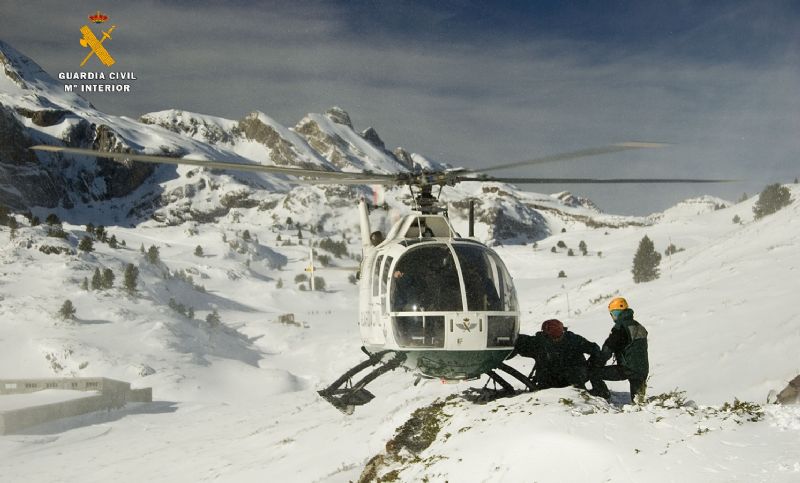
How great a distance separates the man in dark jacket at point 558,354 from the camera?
9939 millimetres

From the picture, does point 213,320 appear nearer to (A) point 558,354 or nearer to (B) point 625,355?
(A) point 558,354

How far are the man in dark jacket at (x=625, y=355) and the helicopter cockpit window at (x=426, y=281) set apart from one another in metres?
2.37

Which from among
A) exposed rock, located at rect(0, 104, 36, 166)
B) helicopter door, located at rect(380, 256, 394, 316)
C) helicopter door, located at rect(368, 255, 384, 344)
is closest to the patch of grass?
helicopter door, located at rect(380, 256, 394, 316)

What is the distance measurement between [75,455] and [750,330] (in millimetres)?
24232

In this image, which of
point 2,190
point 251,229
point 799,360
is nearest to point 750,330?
point 799,360

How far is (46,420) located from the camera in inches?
1389

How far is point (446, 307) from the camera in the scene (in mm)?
9766

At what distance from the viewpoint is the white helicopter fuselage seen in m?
9.73

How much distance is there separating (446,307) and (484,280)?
78cm

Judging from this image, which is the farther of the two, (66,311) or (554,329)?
(66,311)

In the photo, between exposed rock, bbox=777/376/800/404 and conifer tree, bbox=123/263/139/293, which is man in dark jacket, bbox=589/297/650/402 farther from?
conifer tree, bbox=123/263/139/293

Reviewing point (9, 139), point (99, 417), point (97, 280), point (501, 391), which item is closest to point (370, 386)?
point (501, 391)

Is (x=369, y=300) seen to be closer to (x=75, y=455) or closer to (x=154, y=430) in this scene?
(x=75, y=455)

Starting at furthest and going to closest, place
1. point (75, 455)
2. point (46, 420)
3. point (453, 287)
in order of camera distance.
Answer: point (46, 420)
point (75, 455)
point (453, 287)
